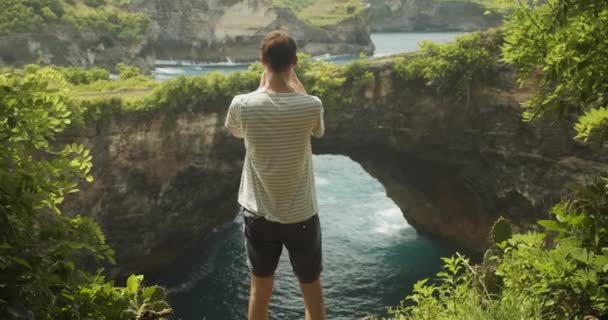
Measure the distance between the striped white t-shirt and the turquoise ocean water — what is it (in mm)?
18925

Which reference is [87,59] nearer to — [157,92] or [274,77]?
[157,92]

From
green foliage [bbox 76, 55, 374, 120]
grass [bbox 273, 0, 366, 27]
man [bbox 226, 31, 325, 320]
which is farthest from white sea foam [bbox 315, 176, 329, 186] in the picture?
grass [bbox 273, 0, 366, 27]

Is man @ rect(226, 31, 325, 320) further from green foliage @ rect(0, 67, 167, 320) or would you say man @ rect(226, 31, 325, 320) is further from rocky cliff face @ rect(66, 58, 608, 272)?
rocky cliff face @ rect(66, 58, 608, 272)

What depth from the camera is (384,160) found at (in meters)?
30.5

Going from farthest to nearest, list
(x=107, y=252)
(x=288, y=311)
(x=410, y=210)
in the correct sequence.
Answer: (x=410, y=210)
(x=288, y=311)
(x=107, y=252)

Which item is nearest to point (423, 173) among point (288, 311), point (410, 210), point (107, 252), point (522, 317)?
point (410, 210)

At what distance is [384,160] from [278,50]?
2614cm

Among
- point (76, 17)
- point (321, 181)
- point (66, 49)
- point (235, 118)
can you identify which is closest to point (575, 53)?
point (235, 118)

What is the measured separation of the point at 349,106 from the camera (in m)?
26.5

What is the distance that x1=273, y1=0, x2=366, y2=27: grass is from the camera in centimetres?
10019

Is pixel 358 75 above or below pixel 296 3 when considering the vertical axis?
below

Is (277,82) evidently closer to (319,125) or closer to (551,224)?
(319,125)

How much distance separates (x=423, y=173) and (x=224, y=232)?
41.2ft

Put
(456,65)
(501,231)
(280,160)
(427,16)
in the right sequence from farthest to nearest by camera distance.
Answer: (427,16), (456,65), (501,231), (280,160)
